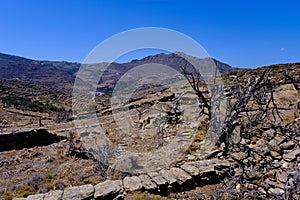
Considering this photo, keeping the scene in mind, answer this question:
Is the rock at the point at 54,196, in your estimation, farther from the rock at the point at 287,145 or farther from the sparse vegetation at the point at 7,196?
the rock at the point at 287,145

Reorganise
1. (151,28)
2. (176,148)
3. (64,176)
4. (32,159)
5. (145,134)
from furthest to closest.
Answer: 1. (145,134)
2. (32,159)
3. (151,28)
4. (176,148)
5. (64,176)

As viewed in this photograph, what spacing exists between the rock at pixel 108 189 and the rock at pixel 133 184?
101mm

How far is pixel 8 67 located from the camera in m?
139

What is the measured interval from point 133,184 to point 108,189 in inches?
16.7

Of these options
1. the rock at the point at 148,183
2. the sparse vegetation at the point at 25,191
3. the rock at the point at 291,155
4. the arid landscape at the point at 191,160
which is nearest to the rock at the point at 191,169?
the arid landscape at the point at 191,160

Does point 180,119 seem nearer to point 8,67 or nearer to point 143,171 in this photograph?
point 143,171

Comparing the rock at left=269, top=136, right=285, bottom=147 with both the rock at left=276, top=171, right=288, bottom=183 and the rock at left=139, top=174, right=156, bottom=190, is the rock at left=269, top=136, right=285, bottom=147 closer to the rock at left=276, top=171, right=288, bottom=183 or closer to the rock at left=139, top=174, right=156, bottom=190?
the rock at left=276, top=171, right=288, bottom=183

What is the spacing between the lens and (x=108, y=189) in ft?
12.6

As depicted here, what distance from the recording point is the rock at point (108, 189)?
3.73 m

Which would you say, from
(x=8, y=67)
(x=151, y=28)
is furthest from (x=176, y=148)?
(x=8, y=67)

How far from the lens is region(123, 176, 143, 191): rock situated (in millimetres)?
3902

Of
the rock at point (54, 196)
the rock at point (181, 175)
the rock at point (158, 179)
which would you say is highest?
the rock at point (181, 175)

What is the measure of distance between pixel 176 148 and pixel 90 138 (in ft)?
14.2

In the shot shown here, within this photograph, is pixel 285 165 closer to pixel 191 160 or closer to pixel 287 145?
pixel 287 145
